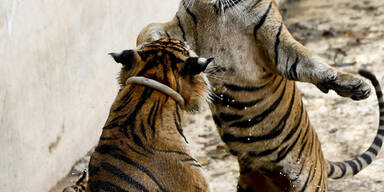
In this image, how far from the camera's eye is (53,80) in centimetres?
451

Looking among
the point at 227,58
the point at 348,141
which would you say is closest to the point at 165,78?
the point at 227,58

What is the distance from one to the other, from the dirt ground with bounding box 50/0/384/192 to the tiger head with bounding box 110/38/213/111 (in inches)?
80.4

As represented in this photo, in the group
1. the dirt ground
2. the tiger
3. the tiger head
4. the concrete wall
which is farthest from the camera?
the dirt ground

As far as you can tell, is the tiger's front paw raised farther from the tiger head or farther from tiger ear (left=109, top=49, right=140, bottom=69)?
tiger ear (left=109, top=49, right=140, bottom=69)

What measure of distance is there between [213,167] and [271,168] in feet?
4.70

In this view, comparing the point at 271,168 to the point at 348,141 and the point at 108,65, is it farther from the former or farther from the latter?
the point at 108,65

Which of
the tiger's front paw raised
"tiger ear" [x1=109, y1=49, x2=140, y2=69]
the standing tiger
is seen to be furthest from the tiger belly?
"tiger ear" [x1=109, y1=49, x2=140, y2=69]

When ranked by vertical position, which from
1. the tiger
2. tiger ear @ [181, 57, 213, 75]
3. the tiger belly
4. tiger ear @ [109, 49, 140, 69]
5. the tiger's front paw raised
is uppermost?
tiger ear @ [109, 49, 140, 69]

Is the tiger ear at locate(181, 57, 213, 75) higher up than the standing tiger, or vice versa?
the tiger ear at locate(181, 57, 213, 75)

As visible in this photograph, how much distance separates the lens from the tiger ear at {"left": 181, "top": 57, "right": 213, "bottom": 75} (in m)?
2.69

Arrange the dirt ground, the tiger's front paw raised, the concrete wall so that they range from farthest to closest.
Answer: the dirt ground < the concrete wall < the tiger's front paw raised

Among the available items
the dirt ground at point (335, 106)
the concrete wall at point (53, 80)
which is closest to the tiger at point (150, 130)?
the concrete wall at point (53, 80)

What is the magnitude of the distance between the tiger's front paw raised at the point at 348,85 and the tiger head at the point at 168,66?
0.76 m

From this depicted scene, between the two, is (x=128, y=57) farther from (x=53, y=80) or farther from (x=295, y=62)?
(x=53, y=80)
